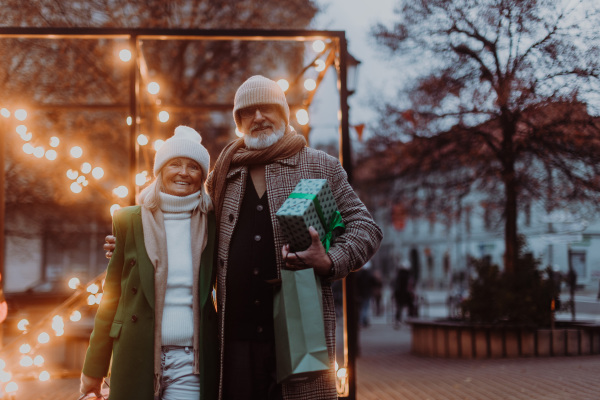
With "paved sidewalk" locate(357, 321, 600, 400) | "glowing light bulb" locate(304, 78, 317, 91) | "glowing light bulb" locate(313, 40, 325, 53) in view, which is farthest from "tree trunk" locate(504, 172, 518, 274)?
"glowing light bulb" locate(313, 40, 325, 53)

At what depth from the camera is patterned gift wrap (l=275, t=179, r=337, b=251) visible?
2318mm

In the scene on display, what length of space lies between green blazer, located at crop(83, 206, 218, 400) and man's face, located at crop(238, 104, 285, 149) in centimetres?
44

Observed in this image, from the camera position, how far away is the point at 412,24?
35.7 ft

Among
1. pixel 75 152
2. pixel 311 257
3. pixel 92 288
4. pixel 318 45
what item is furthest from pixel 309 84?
pixel 311 257

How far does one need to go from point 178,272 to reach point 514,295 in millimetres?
8488

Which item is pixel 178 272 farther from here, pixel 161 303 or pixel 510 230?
pixel 510 230

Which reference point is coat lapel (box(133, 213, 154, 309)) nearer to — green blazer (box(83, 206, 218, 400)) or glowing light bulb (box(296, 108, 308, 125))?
green blazer (box(83, 206, 218, 400))

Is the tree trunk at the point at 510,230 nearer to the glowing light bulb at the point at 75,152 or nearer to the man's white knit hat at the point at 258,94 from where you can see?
the glowing light bulb at the point at 75,152

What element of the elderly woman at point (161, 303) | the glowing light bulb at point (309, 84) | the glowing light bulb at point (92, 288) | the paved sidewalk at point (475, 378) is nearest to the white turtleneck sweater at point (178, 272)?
the elderly woman at point (161, 303)

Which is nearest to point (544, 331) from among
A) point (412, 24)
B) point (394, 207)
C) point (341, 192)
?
point (394, 207)

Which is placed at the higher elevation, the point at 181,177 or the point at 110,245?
the point at 181,177

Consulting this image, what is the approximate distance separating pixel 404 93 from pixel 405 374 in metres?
5.46

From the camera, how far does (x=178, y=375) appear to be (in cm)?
262

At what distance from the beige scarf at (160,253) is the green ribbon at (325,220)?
1.76ft
